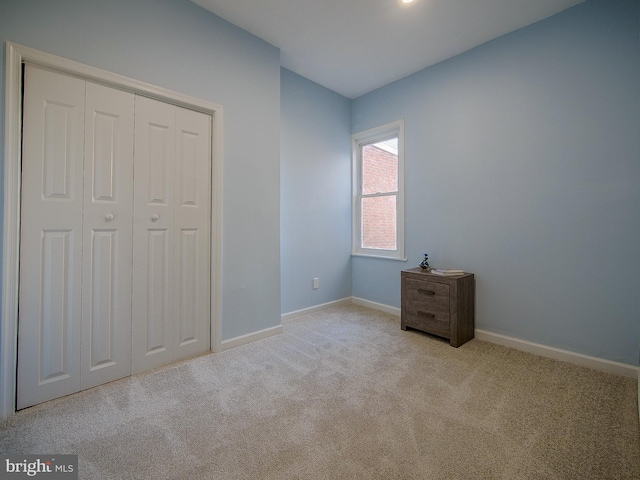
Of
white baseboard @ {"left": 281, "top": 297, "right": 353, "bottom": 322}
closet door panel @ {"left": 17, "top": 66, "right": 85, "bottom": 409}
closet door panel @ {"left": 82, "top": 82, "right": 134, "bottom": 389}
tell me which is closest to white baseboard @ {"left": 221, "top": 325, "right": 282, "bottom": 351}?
white baseboard @ {"left": 281, "top": 297, "right": 353, "bottom": 322}

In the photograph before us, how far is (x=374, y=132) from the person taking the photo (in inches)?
141

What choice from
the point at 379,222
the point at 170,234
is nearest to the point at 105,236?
the point at 170,234

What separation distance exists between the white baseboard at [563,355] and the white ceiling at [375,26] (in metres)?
2.65

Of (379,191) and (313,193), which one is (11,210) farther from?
(379,191)

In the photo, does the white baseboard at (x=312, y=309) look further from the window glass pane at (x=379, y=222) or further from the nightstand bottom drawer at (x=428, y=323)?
the nightstand bottom drawer at (x=428, y=323)

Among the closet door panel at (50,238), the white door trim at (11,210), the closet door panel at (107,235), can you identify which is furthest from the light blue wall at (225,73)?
the closet door panel at (107,235)

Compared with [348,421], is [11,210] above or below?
above

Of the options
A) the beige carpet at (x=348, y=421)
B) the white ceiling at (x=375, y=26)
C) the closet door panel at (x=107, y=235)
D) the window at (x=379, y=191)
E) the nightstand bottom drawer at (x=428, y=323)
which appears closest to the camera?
the beige carpet at (x=348, y=421)

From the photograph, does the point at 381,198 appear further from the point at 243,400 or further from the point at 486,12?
the point at 243,400

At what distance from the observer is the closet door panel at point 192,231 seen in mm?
2193

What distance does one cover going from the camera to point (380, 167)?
3.70 meters

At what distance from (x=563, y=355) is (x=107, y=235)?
3.44 m

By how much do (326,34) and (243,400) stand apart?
9.63 ft

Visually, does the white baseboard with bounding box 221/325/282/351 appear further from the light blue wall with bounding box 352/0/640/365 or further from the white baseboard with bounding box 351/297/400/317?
the light blue wall with bounding box 352/0/640/365
